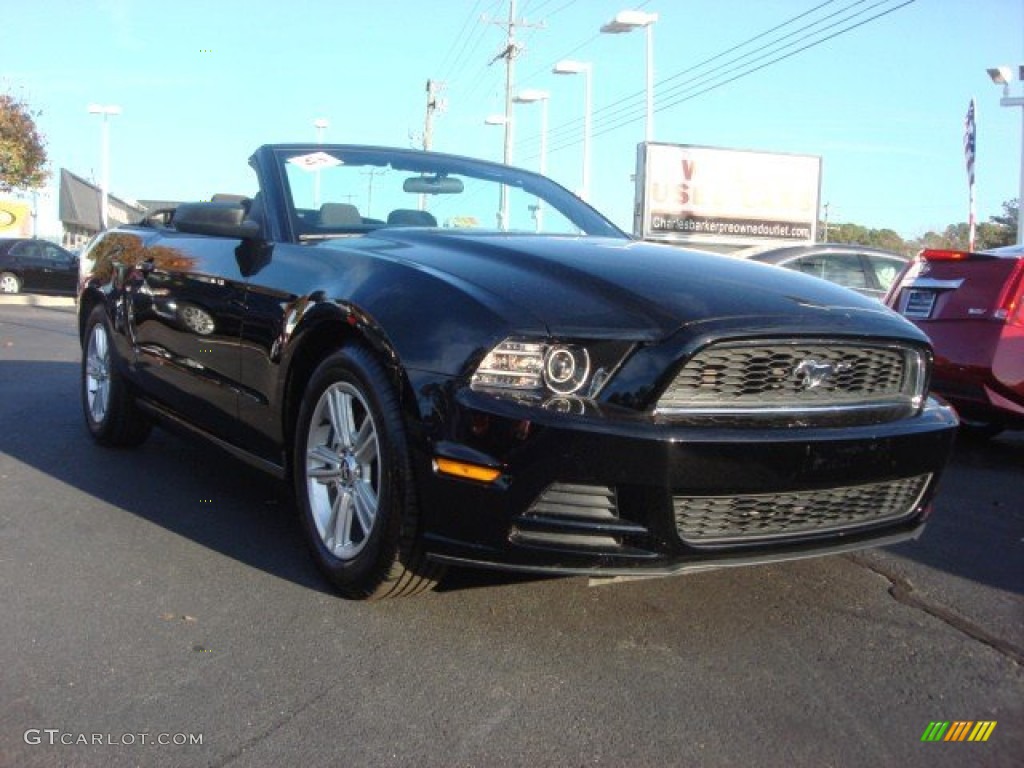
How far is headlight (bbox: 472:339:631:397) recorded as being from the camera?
9.25 ft

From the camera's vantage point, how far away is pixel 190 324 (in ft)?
14.7

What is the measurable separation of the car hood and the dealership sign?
2484 centimetres

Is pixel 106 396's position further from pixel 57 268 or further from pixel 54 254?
pixel 54 254

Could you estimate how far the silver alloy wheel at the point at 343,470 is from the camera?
10.7 feet

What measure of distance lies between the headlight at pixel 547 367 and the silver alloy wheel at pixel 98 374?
3.53 metres

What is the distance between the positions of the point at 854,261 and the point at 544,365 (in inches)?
359

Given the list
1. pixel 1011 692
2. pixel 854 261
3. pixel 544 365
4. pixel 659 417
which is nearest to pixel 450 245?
pixel 544 365

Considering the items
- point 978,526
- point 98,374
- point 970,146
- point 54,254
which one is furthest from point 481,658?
point 54,254

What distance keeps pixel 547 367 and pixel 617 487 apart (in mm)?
385

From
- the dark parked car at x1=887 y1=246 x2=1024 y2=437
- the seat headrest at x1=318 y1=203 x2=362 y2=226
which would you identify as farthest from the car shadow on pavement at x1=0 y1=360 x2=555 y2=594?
the dark parked car at x1=887 y1=246 x2=1024 y2=437

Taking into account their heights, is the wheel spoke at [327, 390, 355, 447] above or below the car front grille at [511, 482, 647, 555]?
above

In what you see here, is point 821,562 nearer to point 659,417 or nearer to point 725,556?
point 725,556

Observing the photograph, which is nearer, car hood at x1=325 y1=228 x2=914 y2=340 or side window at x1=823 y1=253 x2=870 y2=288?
car hood at x1=325 y1=228 x2=914 y2=340

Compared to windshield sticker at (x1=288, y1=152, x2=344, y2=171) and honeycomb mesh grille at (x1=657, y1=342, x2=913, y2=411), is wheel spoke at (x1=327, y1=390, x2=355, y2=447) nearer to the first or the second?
honeycomb mesh grille at (x1=657, y1=342, x2=913, y2=411)
